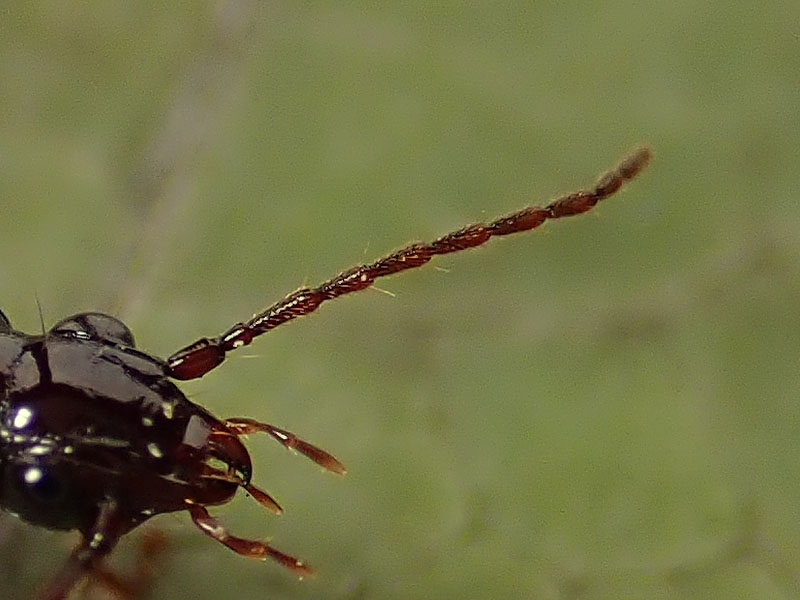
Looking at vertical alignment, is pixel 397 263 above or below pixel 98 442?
above

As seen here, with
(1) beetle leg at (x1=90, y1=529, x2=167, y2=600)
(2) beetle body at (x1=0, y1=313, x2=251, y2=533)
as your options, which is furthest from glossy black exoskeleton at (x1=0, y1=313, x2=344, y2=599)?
(1) beetle leg at (x1=90, y1=529, x2=167, y2=600)

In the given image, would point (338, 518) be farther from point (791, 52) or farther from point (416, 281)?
point (791, 52)

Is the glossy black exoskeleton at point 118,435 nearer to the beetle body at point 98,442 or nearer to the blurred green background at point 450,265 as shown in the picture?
the beetle body at point 98,442

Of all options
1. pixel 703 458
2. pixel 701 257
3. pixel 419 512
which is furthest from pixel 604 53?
pixel 419 512

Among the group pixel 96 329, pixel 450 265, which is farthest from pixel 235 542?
pixel 450 265

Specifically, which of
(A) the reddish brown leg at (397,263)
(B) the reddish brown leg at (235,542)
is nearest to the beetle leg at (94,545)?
(B) the reddish brown leg at (235,542)

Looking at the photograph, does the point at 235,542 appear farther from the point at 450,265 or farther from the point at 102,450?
the point at 450,265

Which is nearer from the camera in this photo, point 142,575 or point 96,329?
point 96,329
